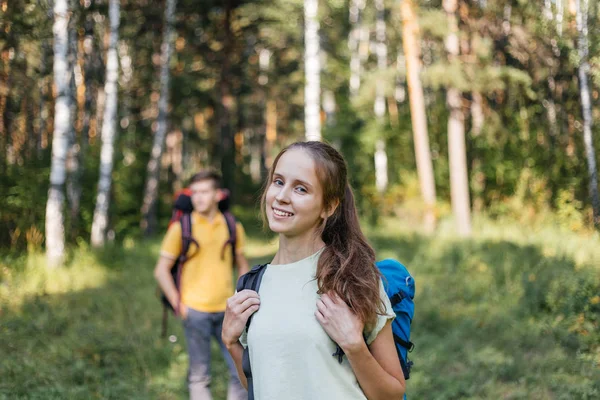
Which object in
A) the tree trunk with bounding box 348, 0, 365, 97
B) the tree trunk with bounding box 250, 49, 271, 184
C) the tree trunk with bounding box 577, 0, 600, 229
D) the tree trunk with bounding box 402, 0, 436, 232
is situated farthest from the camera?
the tree trunk with bounding box 250, 49, 271, 184

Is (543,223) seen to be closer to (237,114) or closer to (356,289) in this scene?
(356,289)

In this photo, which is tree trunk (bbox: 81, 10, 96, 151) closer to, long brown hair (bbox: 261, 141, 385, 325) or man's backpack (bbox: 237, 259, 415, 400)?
long brown hair (bbox: 261, 141, 385, 325)

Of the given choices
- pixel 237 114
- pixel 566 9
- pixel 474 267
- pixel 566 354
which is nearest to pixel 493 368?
pixel 566 354

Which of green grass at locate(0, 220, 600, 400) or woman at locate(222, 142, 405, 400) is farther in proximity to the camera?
green grass at locate(0, 220, 600, 400)

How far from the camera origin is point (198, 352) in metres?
4.64

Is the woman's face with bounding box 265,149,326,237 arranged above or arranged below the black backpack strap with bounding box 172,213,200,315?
above

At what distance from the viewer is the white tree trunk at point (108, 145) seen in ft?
49.8

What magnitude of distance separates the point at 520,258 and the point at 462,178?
5.27 metres

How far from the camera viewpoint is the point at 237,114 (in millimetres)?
34531

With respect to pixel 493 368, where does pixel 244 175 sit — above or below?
above

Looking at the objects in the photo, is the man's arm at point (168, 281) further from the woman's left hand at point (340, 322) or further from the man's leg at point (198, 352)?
the woman's left hand at point (340, 322)

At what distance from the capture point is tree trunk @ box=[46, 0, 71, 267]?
10.9 meters

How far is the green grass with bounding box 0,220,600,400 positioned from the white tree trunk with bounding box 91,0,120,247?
3.97 m

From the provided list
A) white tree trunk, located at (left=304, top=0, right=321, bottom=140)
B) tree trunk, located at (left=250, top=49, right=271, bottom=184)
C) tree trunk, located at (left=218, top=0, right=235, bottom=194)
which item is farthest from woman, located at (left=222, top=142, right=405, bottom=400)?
tree trunk, located at (left=250, top=49, right=271, bottom=184)
